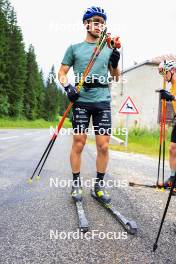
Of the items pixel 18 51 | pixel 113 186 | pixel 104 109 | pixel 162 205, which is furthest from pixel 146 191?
pixel 18 51

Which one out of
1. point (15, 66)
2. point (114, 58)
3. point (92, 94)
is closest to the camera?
point (92, 94)

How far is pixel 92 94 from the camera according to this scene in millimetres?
3961

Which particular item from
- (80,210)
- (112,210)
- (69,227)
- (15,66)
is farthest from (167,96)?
(15,66)

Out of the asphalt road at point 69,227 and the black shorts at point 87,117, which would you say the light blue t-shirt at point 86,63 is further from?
the asphalt road at point 69,227

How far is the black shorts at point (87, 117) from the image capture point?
395cm

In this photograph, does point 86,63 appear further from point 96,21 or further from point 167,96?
point 167,96

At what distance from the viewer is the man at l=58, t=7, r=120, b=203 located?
395 centimetres

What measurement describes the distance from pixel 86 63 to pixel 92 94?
0.42 meters

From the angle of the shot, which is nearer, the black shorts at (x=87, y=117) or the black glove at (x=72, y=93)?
the black glove at (x=72, y=93)

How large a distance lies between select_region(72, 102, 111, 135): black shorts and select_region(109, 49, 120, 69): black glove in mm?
575

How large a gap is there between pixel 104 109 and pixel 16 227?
1.84 m

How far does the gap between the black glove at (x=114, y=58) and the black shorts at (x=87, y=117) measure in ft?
1.89

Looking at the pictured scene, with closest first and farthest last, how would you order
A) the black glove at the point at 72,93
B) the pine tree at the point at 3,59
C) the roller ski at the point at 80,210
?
the roller ski at the point at 80,210 → the black glove at the point at 72,93 → the pine tree at the point at 3,59

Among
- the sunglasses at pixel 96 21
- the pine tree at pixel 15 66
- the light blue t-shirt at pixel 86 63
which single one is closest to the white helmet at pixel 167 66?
the light blue t-shirt at pixel 86 63
